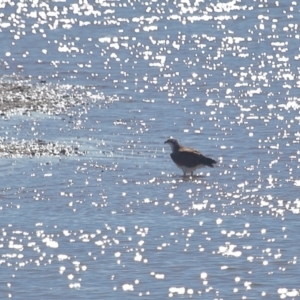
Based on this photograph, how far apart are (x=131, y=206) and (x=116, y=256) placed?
8.21 ft

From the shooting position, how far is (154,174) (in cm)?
2045

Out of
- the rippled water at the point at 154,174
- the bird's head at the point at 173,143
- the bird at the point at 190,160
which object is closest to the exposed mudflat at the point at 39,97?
the rippled water at the point at 154,174

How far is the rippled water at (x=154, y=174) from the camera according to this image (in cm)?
1514

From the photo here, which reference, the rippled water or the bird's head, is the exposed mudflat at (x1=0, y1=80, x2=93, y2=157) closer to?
the rippled water

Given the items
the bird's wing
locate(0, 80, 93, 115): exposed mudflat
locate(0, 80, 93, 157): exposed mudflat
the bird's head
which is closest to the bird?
the bird's wing

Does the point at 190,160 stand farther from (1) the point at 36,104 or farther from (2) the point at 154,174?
(1) the point at 36,104

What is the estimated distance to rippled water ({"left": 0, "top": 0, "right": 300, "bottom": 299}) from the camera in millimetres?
15141

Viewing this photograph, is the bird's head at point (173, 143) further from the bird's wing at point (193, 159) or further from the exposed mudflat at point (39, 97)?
the exposed mudflat at point (39, 97)

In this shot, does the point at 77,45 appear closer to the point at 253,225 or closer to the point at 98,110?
the point at 98,110

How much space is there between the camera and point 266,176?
66.0 ft

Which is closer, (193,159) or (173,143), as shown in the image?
(193,159)

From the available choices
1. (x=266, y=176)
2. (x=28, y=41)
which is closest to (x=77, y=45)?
(x=28, y=41)

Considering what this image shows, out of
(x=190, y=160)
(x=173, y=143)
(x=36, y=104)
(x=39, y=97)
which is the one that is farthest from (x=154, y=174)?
(x=39, y=97)

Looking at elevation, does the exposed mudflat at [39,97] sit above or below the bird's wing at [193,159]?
above
